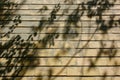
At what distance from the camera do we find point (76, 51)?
5988mm

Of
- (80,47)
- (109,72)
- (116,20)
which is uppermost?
(116,20)

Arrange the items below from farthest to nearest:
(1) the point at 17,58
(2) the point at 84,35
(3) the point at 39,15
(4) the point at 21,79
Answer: (3) the point at 39,15
(2) the point at 84,35
(1) the point at 17,58
(4) the point at 21,79

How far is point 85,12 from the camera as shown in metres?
6.94

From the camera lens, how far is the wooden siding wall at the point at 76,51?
18.2ft

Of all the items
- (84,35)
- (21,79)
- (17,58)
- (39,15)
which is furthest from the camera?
(39,15)

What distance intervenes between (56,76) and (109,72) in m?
1.09

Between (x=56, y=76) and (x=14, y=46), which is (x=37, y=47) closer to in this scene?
(x=14, y=46)

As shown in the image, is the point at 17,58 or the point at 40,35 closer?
the point at 17,58

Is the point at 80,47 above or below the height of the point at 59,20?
below

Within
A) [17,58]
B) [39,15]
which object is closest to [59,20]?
[39,15]

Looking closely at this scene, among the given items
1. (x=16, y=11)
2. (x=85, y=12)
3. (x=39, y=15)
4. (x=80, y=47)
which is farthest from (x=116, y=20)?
(x=16, y=11)

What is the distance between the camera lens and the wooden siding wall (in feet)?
18.2

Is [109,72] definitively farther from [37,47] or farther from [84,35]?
[37,47]

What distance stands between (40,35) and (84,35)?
1.02m
